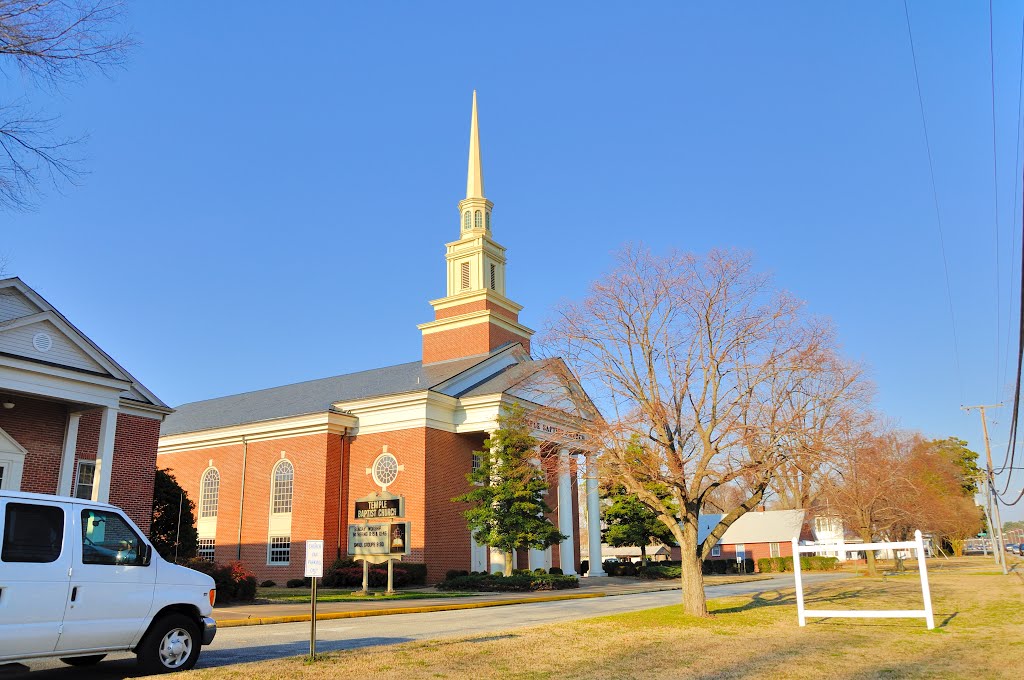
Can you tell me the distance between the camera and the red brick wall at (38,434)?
2175 cm

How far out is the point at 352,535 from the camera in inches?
1093

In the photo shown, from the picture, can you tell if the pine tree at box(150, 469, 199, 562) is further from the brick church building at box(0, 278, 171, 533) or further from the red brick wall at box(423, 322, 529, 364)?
the red brick wall at box(423, 322, 529, 364)

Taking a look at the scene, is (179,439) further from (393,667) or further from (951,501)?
(951,501)

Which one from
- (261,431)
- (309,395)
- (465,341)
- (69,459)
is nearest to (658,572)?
(465,341)

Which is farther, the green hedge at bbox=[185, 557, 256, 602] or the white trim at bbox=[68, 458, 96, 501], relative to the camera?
the white trim at bbox=[68, 458, 96, 501]

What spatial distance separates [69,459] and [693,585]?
17249 mm

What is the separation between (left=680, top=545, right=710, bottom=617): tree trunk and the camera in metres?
17.7

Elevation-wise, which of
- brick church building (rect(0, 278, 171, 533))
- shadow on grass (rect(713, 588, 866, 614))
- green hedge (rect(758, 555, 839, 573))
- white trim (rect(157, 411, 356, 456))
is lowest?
green hedge (rect(758, 555, 839, 573))

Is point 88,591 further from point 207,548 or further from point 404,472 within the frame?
point 207,548

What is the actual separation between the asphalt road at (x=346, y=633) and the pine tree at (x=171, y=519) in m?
12.6

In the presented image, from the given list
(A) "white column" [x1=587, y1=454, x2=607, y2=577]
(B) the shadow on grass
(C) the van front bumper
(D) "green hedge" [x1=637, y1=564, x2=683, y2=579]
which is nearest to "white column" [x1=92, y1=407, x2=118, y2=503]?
(C) the van front bumper

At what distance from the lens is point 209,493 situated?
41.7 meters

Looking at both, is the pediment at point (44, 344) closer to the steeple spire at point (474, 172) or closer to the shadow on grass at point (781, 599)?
the shadow on grass at point (781, 599)

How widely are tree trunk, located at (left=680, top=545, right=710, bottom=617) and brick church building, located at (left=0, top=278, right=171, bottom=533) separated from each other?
1502cm
